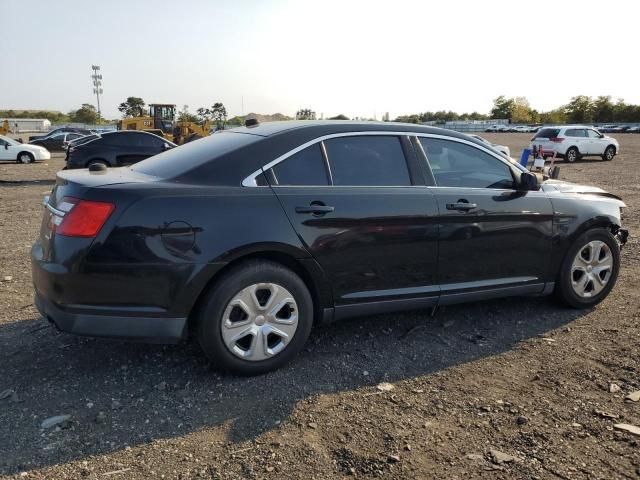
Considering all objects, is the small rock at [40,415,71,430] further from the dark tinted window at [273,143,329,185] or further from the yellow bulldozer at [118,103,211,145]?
the yellow bulldozer at [118,103,211,145]

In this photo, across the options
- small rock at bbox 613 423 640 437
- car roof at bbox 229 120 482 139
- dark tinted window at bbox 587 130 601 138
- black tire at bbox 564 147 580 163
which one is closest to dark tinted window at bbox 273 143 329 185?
car roof at bbox 229 120 482 139

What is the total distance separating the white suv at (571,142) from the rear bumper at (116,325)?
71.7ft

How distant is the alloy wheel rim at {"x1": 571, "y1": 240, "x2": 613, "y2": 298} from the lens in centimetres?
466

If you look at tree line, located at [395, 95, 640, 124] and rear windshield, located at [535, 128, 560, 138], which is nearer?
rear windshield, located at [535, 128, 560, 138]

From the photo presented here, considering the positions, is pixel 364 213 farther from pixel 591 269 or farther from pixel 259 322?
pixel 591 269

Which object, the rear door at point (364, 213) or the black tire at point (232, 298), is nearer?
the black tire at point (232, 298)

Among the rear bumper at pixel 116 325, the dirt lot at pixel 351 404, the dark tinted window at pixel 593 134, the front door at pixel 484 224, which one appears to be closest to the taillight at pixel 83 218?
the rear bumper at pixel 116 325

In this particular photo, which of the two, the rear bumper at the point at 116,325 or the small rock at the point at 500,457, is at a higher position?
the rear bumper at the point at 116,325

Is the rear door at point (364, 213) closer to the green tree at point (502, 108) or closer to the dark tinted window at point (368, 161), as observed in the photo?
the dark tinted window at point (368, 161)

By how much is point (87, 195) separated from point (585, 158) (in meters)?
27.5

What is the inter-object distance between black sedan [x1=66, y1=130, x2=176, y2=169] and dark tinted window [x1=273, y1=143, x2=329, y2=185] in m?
12.0

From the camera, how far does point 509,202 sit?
4.25 meters

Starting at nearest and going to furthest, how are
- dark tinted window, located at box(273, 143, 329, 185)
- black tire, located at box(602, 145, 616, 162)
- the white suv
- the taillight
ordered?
1. the taillight
2. dark tinted window, located at box(273, 143, 329, 185)
3. the white suv
4. black tire, located at box(602, 145, 616, 162)

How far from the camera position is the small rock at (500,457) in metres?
2.64
